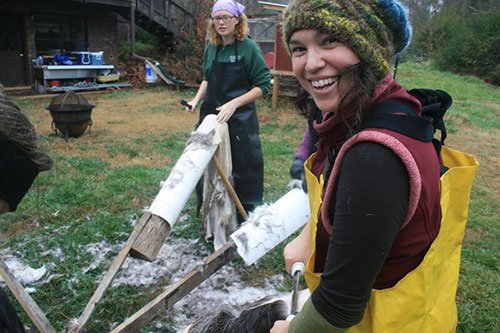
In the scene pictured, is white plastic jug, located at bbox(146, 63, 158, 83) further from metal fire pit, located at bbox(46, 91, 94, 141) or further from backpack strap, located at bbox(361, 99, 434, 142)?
backpack strap, located at bbox(361, 99, 434, 142)

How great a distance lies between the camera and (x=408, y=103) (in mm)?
1040

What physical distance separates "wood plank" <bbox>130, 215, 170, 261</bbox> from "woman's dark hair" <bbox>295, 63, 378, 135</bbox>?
1.71 meters

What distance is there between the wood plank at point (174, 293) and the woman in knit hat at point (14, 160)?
3.08 ft

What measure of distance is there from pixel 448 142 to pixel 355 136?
26.7 ft

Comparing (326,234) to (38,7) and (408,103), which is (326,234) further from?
(38,7)

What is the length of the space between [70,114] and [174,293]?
573cm

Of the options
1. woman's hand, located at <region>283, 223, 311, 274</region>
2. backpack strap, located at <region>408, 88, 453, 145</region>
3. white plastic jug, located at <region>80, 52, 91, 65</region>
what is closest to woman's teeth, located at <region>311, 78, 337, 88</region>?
backpack strap, located at <region>408, 88, 453, 145</region>

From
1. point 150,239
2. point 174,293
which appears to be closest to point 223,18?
point 150,239

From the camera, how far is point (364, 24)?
3.45 feet

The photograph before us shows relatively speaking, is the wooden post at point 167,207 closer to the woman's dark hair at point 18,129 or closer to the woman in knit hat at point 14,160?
the woman in knit hat at point 14,160

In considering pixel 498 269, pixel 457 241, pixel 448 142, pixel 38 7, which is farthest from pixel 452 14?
pixel 457 241

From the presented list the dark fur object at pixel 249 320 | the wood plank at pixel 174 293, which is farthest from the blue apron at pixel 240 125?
the dark fur object at pixel 249 320

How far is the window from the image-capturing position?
13.6 meters

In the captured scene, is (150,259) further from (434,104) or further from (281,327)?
(434,104)
